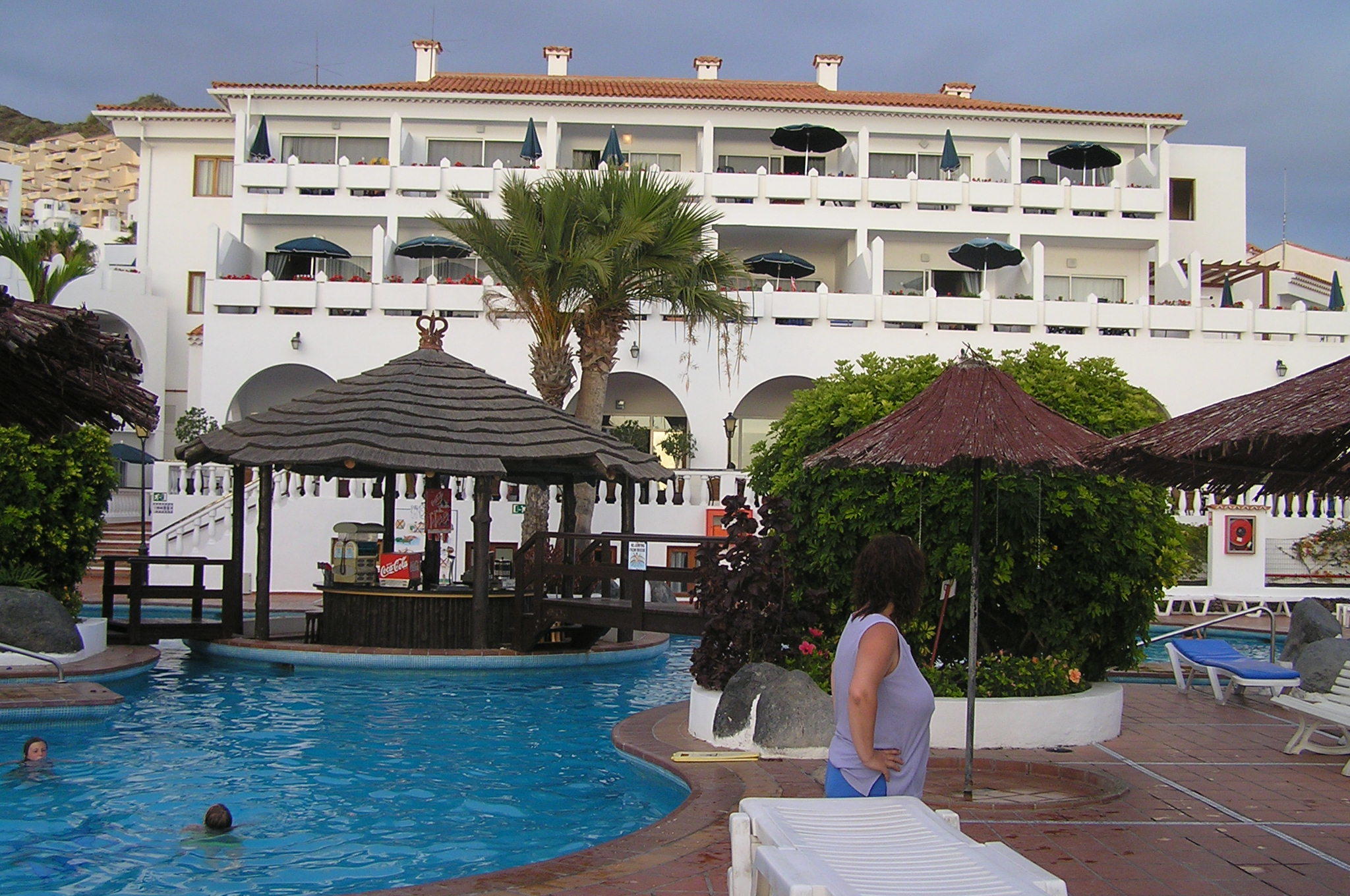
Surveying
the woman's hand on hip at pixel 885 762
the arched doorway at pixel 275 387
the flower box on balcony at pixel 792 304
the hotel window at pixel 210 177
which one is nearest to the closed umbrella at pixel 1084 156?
the flower box on balcony at pixel 792 304

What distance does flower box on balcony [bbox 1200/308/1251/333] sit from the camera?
28953 millimetres

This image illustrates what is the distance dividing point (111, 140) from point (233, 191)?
2902 inches

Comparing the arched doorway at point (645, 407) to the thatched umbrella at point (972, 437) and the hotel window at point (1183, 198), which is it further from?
the thatched umbrella at point (972, 437)

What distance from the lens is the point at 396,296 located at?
90.5 feet

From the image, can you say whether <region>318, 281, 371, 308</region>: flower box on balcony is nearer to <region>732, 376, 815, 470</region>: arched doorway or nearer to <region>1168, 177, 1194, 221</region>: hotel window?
<region>732, 376, 815, 470</region>: arched doorway

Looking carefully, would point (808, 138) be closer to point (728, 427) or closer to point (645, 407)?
point (645, 407)

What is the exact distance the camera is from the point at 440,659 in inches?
572

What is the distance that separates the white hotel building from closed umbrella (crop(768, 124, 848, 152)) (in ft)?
2.63

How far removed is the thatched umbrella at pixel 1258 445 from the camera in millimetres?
5660

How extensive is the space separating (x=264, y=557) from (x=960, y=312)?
18.0 meters

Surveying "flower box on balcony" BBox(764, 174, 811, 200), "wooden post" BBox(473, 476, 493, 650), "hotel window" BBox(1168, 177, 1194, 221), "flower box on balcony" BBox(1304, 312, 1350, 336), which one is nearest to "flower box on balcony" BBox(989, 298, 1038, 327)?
"flower box on balcony" BBox(764, 174, 811, 200)

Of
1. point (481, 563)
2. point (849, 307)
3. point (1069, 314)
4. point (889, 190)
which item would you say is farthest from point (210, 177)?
point (481, 563)

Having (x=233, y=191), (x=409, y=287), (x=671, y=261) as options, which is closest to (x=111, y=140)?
(x=233, y=191)

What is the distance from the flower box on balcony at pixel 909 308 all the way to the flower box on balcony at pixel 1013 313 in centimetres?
147
